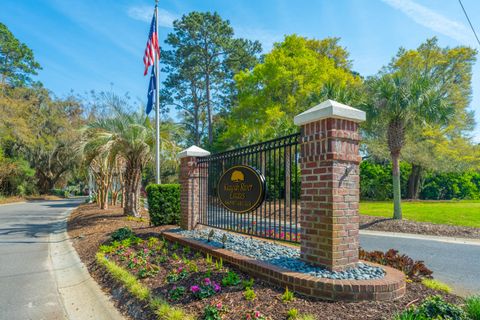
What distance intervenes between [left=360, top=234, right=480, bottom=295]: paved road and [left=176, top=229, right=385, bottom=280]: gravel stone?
1973 mm

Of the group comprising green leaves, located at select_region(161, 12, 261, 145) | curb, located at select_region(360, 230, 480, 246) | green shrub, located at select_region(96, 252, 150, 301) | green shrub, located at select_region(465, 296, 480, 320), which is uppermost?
green leaves, located at select_region(161, 12, 261, 145)

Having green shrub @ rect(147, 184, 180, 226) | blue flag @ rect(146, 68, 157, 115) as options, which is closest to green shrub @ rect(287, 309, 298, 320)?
green shrub @ rect(147, 184, 180, 226)

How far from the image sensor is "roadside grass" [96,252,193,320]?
336 cm

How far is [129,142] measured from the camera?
10.7m

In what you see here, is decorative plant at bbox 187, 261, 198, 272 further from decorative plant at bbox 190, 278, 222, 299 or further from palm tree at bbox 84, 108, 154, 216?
palm tree at bbox 84, 108, 154, 216

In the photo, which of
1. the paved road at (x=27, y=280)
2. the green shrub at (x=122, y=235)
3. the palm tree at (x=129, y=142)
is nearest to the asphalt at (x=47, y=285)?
the paved road at (x=27, y=280)

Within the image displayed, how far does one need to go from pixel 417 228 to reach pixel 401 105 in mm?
4535

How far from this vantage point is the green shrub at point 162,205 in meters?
8.87

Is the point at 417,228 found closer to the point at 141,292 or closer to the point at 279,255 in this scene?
the point at 279,255

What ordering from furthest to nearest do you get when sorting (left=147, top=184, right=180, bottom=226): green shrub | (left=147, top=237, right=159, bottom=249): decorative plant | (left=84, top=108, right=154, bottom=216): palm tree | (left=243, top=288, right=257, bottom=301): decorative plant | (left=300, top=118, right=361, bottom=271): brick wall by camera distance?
(left=84, top=108, right=154, bottom=216): palm tree < (left=147, top=184, right=180, bottom=226): green shrub < (left=147, top=237, right=159, bottom=249): decorative plant < (left=300, top=118, right=361, bottom=271): brick wall < (left=243, top=288, right=257, bottom=301): decorative plant

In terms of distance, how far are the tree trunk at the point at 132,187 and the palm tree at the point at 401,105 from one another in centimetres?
922

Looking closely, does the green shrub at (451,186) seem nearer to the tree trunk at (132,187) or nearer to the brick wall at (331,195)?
the tree trunk at (132,187)

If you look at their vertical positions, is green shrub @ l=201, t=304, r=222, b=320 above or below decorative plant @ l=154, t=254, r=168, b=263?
above

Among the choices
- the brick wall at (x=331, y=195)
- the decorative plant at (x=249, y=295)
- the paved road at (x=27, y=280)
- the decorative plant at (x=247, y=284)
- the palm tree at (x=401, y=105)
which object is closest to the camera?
the decorative plant at (x=249, y=295)
